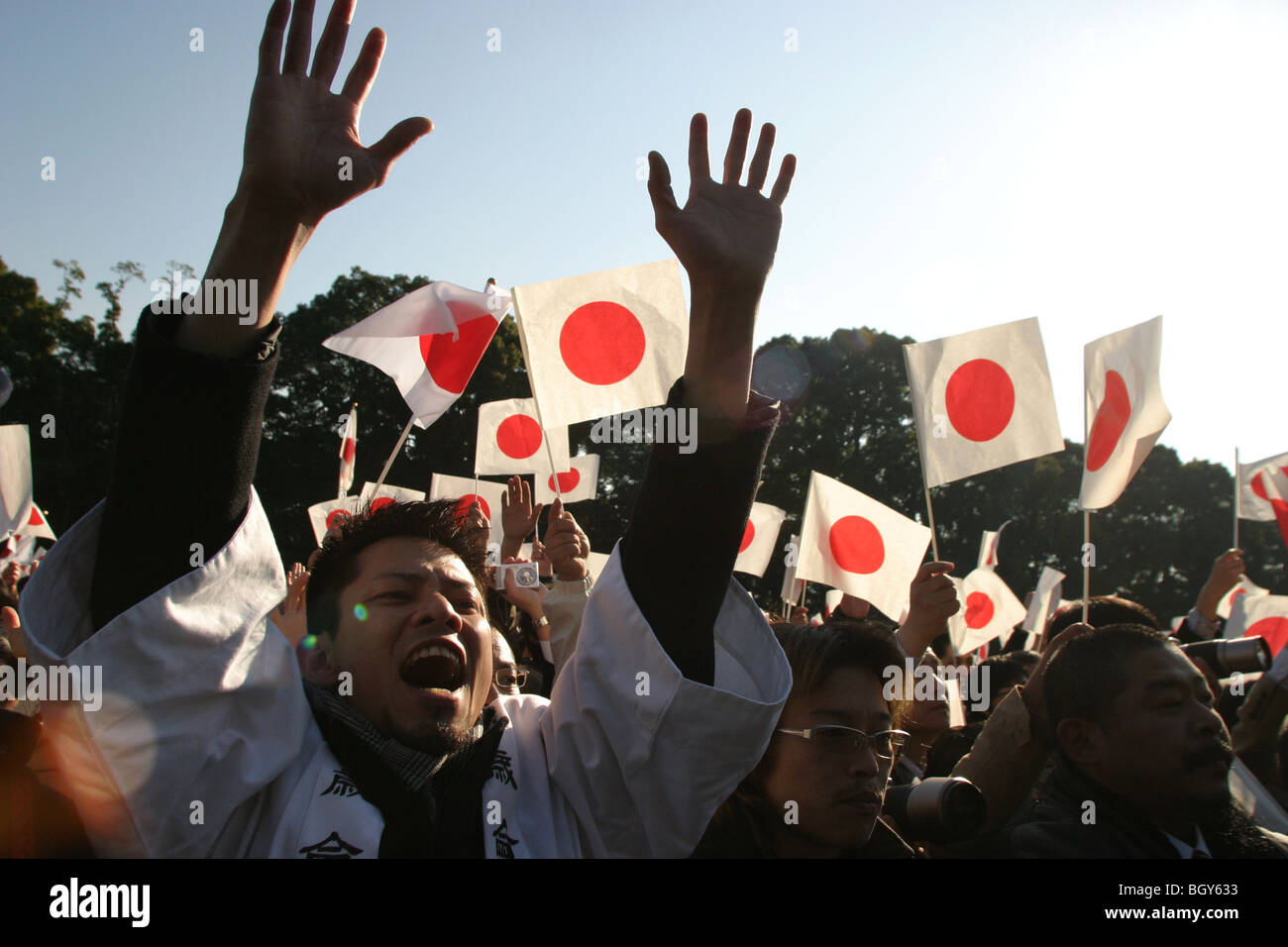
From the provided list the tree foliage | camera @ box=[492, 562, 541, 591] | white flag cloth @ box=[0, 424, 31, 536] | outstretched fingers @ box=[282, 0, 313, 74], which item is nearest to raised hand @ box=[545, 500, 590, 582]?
camera @ box=[492, 562, 541, 591]

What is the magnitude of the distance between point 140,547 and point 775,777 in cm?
151

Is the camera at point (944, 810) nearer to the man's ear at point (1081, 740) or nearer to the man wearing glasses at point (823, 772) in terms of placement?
the man wearing glasses at point (823, 772)

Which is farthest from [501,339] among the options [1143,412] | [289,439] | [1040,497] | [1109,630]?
[1109,630]

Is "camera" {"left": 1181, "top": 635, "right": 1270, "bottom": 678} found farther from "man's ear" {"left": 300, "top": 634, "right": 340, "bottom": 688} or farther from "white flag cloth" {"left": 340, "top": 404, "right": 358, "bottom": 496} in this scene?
"white flag cloth" {"left": 340, "top": 404, "right": 358, "bottom": 496}

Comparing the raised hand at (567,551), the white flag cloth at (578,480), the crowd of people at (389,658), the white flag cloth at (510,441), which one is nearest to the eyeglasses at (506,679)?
the raised hand at (567,551)

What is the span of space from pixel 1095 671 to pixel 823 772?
3.51 ft

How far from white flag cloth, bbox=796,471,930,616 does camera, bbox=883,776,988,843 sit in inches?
123

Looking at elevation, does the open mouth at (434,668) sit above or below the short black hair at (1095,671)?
above

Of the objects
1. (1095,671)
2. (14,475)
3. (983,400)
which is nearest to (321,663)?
(1095,671)

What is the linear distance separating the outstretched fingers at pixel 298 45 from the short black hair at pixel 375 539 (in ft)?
3.14

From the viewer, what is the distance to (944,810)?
2053mm

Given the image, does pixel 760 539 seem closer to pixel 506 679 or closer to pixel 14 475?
pixel 506 679

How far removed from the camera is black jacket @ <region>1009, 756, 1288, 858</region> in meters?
2.39

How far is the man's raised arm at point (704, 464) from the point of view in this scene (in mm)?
1593
